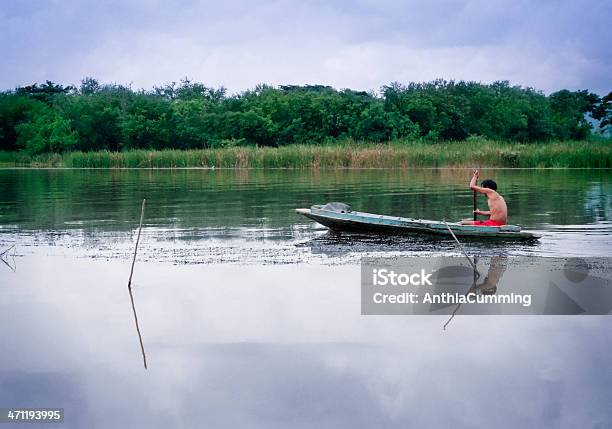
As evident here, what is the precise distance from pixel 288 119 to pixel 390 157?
2101 cm

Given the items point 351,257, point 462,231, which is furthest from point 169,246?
point 462,231

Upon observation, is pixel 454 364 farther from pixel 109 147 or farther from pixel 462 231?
pixel 109 147

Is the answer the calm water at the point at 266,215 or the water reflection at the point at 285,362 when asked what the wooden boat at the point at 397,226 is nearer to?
the calm water at the point at 266,215

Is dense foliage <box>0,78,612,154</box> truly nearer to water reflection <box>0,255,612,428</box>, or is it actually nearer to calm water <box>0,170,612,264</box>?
calm water <box>0,170,612,264</box>

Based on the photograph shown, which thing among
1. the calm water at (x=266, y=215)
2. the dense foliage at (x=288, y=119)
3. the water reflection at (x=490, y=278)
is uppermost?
the dense foliage at (x=288, y=119)

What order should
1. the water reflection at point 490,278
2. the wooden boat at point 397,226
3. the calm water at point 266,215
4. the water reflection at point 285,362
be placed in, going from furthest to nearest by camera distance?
the wooden boat at point 397,226 → the calm water at point 266,215 → the water reflection at point 490,278 → the water reflection at point 285,362

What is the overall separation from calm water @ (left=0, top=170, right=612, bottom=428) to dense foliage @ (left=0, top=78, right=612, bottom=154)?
156 feet

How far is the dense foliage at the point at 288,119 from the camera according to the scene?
63281 millimetres

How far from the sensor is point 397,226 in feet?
48.7

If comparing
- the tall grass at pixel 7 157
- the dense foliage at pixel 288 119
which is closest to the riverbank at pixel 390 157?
the dense foliage at pixel 288 119

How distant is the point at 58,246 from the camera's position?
580 inches

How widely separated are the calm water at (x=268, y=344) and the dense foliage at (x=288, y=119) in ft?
156

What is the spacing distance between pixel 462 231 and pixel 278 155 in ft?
→ 112

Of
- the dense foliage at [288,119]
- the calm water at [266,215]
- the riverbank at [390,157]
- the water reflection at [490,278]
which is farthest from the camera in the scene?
the dense foliage at [288,119]
